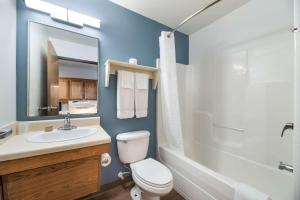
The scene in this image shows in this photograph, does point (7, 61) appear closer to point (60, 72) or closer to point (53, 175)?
point (60, 72)

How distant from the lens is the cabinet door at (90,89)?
1.54 meters

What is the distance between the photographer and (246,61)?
1.65m

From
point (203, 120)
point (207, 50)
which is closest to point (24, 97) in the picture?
point (203, 120)

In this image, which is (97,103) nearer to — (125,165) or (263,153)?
(125,165)

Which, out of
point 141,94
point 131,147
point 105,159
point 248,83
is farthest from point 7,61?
point 248,83

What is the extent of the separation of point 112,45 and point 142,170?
1.51m

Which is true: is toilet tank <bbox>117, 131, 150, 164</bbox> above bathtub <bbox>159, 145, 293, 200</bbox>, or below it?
above

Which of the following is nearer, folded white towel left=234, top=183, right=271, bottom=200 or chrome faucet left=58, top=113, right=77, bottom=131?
folded white towel left=234, top=183, right=271, bottom=200

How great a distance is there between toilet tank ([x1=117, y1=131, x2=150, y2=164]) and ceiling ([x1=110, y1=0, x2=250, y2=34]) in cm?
165

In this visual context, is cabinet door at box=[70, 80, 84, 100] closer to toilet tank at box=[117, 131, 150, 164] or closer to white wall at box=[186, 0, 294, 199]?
toilet tank at box=[117, 131, 150, 164]

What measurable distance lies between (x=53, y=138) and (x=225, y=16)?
8.45 ft

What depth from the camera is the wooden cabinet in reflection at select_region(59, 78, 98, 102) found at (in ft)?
4.71

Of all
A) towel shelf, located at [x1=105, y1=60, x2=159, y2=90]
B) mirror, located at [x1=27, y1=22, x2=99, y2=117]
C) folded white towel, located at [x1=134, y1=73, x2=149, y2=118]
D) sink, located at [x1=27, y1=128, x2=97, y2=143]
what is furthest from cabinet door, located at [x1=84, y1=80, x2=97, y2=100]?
folded white towel, located at [x1=134, y1=73, x2=149, y2=118]

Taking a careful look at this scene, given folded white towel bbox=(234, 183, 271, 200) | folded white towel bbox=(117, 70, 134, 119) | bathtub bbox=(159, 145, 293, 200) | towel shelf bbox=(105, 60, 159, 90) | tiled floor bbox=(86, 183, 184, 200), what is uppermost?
towel shelf bbox=(105, 60, 159, 90)
